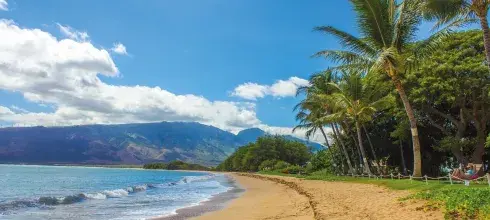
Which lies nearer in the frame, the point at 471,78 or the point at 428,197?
the point at 428,197

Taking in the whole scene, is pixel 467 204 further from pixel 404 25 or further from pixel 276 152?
pixel 276 152

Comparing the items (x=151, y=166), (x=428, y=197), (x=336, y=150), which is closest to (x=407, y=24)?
(x=428, y=197)

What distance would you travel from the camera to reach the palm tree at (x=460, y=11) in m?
12.1

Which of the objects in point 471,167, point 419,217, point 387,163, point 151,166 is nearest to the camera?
point 419,217

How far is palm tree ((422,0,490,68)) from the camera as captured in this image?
1208 centimetres

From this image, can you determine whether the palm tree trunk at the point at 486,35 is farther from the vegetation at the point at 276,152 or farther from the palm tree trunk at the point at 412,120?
the vegetation at the point at 276,152

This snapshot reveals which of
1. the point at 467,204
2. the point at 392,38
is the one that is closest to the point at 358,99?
the point at 392,38

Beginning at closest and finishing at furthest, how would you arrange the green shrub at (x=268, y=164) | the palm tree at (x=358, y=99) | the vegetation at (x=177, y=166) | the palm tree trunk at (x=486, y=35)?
the palm tree trunk at (x=486, y=35) < the palm tree at (x=358, y=99) < the green shrub at (x=268, y=164) < the vegetation at (x=177, y=166)

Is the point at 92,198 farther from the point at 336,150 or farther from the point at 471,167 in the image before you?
the point at 336,150

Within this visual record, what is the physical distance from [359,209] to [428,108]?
55.2 ft

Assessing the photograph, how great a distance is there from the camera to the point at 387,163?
119 feet

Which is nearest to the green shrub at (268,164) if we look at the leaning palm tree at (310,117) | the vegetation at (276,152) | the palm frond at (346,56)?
the vegetation at (276,152)

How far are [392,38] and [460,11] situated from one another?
19.6 feet

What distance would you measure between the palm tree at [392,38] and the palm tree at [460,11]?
11.7 ft
